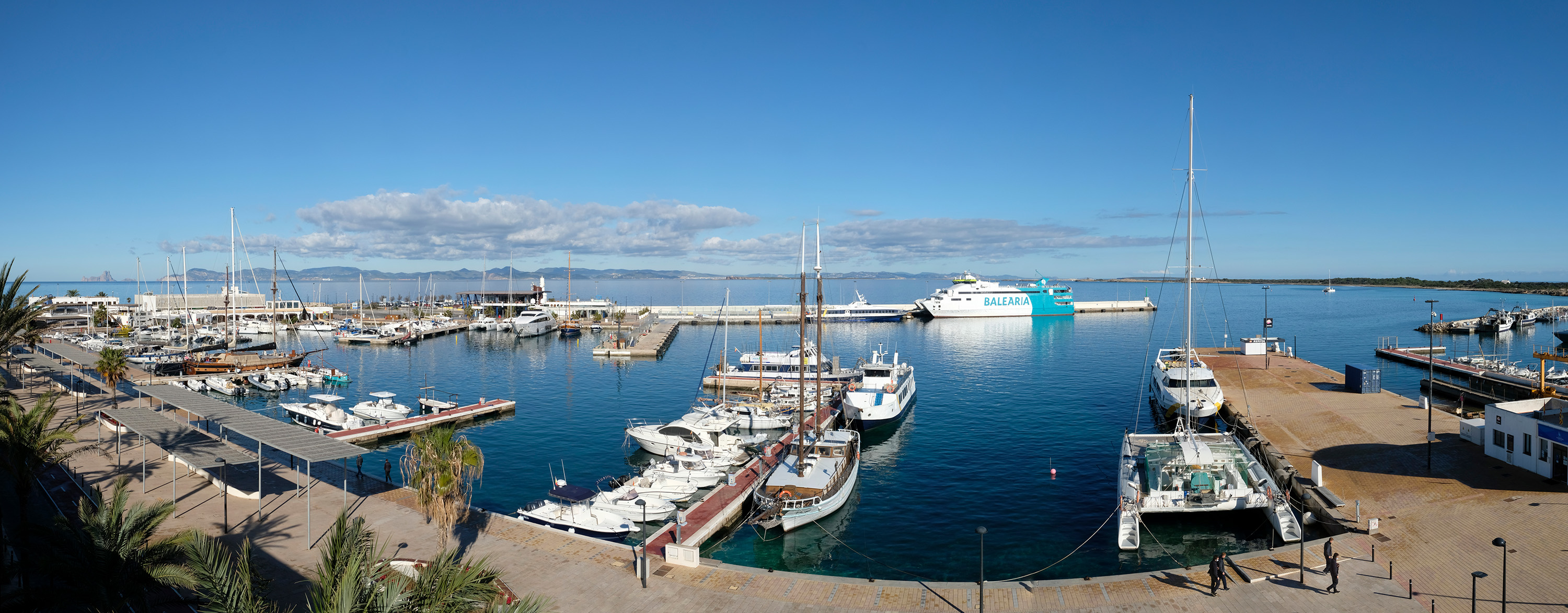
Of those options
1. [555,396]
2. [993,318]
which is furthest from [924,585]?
[993,318]

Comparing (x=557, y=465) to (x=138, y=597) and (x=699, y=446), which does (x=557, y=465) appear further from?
(x=138, y=597)

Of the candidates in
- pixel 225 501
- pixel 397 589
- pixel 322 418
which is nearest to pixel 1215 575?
pixel 397 589

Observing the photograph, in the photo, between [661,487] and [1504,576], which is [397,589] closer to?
[1504,576]

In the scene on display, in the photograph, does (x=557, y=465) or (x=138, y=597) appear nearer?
(x=138, y=597)

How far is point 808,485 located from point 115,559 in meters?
18.1

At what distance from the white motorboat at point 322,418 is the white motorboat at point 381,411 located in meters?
0.42

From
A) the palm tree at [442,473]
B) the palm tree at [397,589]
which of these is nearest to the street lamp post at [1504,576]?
the palm tree at [397,589]

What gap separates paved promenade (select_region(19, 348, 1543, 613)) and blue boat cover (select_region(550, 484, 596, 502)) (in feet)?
13.6

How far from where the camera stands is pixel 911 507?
27344 mm

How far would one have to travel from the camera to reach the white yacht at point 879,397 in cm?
4050

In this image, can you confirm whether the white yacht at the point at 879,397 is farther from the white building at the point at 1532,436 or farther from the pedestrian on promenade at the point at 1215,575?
the pedestrian on promenade at the point at 1215,575

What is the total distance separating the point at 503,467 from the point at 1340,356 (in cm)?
7622

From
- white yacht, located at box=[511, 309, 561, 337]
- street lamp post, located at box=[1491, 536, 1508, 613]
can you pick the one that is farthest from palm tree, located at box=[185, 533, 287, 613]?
white yacht, located at box=[511, 309, 561, 337]

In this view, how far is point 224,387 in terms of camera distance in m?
51.8
